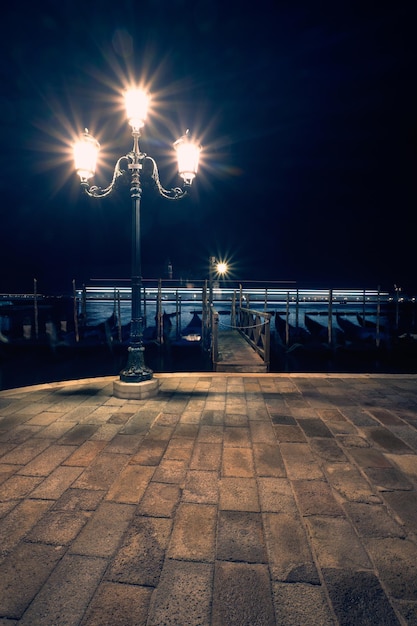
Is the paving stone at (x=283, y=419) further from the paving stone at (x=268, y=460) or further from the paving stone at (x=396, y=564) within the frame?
the paving stone at (x=396, y=564)

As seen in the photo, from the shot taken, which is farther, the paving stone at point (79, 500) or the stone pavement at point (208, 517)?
the paving stone at point (79, 500)

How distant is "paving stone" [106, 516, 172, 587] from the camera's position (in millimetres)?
1747

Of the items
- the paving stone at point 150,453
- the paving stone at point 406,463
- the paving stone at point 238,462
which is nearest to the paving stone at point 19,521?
the paving stone at point 150,453

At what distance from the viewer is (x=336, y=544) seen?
1989 mm

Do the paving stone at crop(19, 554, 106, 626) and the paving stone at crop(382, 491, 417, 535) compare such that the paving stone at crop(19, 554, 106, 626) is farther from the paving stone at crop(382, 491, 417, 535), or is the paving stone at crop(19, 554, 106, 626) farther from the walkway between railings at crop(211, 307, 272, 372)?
the walkway between railings at crop(211, 307, 272, 372)

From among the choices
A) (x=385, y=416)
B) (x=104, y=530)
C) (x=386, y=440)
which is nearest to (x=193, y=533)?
(x=104, y=530)

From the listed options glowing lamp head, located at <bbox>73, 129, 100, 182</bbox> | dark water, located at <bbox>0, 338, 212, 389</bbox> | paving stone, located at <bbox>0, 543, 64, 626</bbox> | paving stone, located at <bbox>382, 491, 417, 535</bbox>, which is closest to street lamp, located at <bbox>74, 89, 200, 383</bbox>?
glowing lamp head, located at <bbox>73, 129, 100, 182</bbox>

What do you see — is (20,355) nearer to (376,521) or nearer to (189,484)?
(189,484)

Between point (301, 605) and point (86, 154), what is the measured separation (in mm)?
5771

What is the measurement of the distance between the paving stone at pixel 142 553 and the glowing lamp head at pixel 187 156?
4.71 m

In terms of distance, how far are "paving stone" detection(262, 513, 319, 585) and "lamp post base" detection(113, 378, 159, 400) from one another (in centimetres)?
309

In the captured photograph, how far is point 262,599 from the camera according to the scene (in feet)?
A: 5.30

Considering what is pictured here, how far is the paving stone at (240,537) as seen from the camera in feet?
6.21

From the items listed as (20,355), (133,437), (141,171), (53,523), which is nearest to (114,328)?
(20,355)
